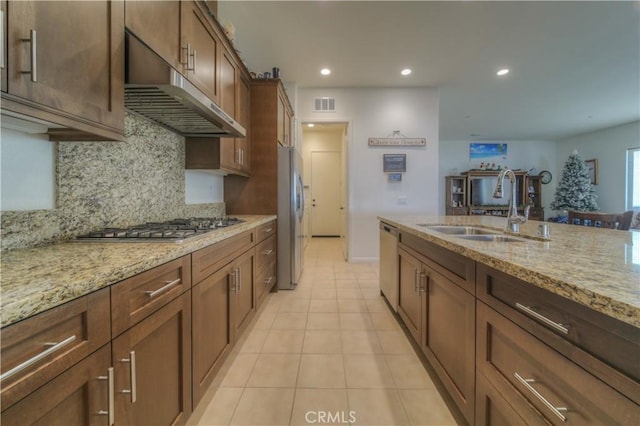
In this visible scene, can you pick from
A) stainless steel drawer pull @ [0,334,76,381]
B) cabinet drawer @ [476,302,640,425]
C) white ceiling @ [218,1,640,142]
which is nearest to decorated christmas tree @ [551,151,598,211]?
white ceiling @ [218,1,640,142]

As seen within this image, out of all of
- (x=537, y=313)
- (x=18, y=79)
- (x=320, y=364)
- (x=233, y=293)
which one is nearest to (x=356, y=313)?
(x=320, y=364)

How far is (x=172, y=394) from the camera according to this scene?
3.38 feet

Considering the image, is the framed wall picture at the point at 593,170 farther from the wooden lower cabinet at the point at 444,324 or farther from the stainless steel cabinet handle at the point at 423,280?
the stainless steel cabinet handle at the point at 423,280

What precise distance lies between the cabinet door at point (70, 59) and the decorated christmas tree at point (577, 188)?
9.26 metres

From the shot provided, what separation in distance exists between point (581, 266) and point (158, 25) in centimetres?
203

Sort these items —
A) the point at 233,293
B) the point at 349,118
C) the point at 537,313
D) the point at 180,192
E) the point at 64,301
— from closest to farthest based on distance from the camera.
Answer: the point at 64,301, the point at 537,313, the point at 233,293, the point at 180,192, the point at 349,118

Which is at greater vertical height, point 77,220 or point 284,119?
point 284,119

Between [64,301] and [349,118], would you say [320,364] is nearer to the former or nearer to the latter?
[64,301]

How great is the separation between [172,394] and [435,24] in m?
3.82

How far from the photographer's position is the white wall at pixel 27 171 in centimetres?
97

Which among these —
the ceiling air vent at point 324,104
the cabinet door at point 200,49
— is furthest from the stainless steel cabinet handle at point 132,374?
the ceiling air vent at point 324,104

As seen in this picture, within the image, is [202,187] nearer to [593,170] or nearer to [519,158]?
[519,158]
